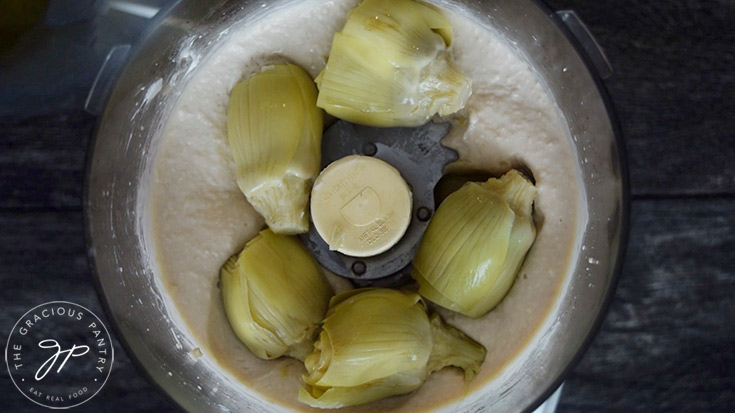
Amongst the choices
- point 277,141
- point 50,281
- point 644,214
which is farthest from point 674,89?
point 50,281

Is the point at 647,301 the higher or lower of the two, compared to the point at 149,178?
lower

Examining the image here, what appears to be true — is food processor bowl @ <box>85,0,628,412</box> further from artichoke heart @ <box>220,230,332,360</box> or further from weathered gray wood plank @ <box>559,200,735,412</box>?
weathered gray wood plank @ <box>559,200,735,412</box>

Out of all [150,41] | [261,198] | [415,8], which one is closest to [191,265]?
[261,198]

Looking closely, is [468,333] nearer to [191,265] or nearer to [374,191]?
[374,191]

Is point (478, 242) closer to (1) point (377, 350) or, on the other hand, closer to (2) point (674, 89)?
(1) point (377, 350)

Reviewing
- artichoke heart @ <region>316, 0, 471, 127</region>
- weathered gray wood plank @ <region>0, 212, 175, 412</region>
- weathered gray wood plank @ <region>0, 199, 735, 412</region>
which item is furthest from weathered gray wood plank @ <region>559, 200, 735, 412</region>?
weathered gray wood plank @ <region>0, 212, 175, 412</region>

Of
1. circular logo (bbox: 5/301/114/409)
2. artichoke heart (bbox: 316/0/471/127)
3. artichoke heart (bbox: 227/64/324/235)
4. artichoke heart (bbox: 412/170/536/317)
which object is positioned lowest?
circular logo (bbox: 5/301/114/409)

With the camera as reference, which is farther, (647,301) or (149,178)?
(647,301)

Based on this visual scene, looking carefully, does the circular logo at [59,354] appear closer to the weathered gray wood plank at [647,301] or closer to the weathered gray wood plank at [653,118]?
the weathered gray wood plank at [647,301]
